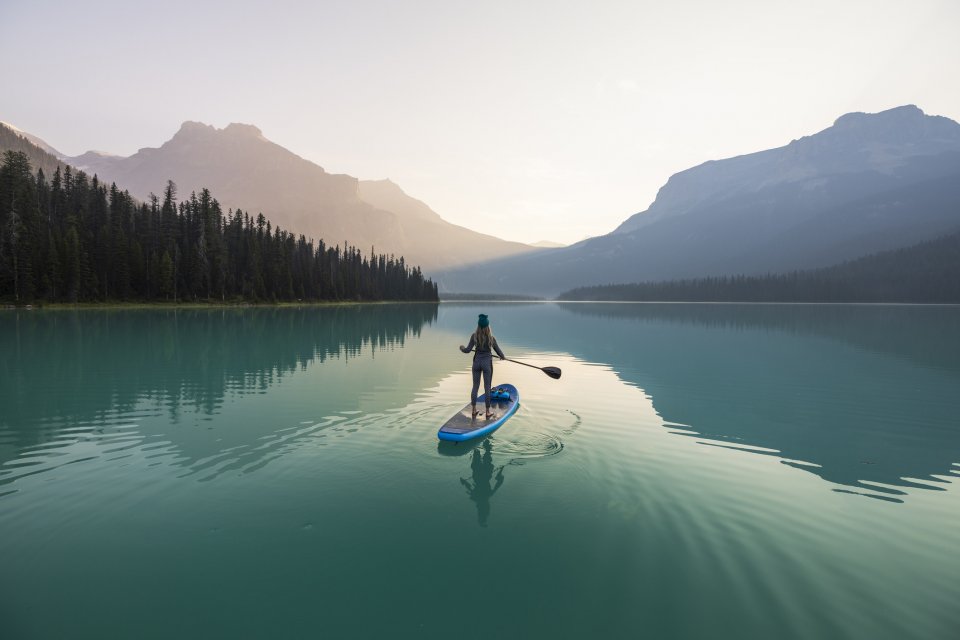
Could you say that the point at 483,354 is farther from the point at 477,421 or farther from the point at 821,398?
the point at 821,398

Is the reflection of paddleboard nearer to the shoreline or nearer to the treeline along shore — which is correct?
the shoreline

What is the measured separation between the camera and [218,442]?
15.3m

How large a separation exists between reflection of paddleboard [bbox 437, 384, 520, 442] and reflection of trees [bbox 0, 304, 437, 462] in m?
11.4

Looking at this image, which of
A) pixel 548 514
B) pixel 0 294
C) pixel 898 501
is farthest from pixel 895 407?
pixel 0 294

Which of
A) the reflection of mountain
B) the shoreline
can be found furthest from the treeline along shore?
the reflection of mountain

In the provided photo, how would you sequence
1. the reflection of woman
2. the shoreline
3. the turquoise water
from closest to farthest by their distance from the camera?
the turquoise water
the reflection of woman
the shoreline

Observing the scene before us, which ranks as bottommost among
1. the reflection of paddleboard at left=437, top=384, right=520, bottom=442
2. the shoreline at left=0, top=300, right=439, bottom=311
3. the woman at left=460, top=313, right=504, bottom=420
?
the reflection of paddleboard at left=437, top=384, right=520, bottom=442

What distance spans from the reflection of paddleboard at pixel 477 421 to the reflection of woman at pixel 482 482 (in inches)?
33.8

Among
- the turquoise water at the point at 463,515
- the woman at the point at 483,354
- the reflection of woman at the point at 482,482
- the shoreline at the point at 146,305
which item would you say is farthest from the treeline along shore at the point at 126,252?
the reflection of woman at the point at 482,482

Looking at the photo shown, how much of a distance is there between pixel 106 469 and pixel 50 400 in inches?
486

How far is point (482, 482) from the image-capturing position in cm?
1246

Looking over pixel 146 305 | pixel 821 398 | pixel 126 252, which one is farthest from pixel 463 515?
pixel 126 252

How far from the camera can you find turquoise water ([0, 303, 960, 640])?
6984 millimetres

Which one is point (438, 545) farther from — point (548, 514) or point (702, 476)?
point (702, 476)
